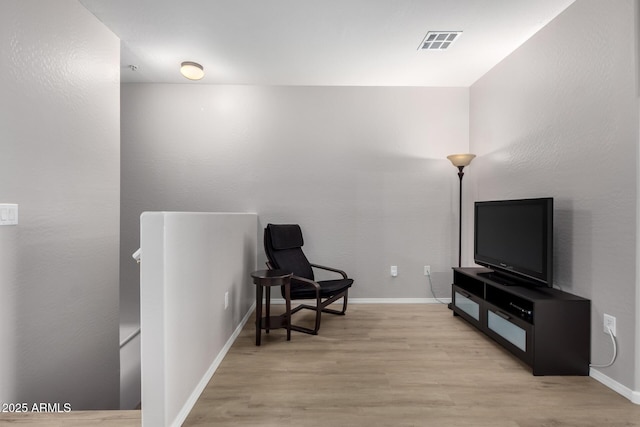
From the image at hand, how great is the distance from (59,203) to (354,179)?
2.82m

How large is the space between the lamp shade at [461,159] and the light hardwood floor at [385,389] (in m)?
1.84

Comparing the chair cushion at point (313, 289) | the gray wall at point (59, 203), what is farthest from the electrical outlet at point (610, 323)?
the gray wall at point (59, 203)

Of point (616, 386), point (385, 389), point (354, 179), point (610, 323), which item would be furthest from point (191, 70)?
point (616, 386)

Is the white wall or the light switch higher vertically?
the light switch

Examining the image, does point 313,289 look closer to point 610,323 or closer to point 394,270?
point 394,270

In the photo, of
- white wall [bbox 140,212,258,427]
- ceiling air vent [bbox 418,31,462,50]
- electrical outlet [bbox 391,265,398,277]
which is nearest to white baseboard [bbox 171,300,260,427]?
white wall [bbox 140,212,258,427]

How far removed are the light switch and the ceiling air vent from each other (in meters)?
3.15

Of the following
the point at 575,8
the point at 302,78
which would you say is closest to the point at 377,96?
the point at 302,78

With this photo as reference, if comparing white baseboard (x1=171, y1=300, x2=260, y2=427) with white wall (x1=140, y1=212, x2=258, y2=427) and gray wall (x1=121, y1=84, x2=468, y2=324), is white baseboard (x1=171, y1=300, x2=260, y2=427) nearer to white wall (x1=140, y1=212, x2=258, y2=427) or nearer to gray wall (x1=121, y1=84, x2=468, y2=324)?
white wall (x1=140, y1=212, x2=258, y2=427)

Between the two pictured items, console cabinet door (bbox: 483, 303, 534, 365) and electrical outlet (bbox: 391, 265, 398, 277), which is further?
electrical outlet (bbox: 391, 265, 398, 277)

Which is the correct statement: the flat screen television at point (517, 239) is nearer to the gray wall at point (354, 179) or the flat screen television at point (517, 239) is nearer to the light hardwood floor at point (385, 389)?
the light hardwood floor at point (385, 389)

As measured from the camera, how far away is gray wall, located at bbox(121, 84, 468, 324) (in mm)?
3865

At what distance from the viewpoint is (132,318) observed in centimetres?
378

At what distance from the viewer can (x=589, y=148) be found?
2178mm
